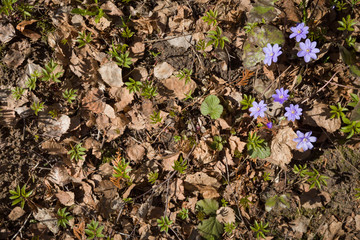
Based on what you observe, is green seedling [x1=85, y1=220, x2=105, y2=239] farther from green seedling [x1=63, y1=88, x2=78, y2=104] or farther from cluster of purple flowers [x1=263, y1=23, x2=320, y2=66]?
cluster of purple flowers [x1=263, y1=23, x2=320, y2=66]

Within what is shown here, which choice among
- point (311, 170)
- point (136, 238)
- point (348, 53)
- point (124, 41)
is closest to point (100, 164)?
point (136, 238)

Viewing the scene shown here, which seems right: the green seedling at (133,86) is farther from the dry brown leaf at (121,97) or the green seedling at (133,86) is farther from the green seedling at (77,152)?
the green seedling at (77,152)

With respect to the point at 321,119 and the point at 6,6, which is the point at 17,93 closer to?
the point at 6,6

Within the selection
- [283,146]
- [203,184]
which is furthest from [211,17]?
[203,184]

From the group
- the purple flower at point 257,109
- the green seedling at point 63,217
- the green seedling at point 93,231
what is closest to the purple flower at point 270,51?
the purple flower at point 257,109

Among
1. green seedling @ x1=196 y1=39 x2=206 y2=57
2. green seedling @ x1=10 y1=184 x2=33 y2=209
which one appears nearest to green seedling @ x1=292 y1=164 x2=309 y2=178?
green seedling @ x1=196 y1=39 x2=206 y2=57
